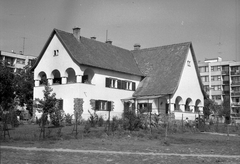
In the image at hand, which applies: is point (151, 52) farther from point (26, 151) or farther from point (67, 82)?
point (26, 151)

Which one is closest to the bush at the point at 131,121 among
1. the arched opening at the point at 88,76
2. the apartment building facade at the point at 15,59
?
the arched opening at the point at 88,76

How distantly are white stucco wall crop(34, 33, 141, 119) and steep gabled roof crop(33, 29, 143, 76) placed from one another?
0.69m

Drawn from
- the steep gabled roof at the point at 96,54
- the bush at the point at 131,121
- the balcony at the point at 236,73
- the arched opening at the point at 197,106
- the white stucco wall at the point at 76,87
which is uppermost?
the balcony at the point at 236,73

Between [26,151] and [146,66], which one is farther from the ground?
[146,66]

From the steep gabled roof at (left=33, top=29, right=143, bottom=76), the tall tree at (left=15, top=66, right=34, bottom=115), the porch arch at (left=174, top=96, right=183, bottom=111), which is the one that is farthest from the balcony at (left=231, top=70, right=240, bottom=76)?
the tall tree at (left=15, top=66, right=34, bottom=115)

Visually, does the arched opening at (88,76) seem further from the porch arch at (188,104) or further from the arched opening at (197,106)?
the arched opening at (197,106)

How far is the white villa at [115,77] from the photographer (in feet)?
141

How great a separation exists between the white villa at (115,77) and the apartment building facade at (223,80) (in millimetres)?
52835

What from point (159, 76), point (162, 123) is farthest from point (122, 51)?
point (162, 123)

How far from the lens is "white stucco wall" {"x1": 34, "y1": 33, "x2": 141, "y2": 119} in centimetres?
4234

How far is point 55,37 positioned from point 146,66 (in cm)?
1368

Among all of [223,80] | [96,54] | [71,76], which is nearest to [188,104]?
[96,54]

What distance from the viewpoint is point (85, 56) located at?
1716 inches

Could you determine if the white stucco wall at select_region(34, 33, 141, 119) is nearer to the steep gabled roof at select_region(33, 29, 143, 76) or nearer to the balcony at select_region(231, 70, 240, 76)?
the steep gabled roof at select_region(33, 29, 143, 76)
